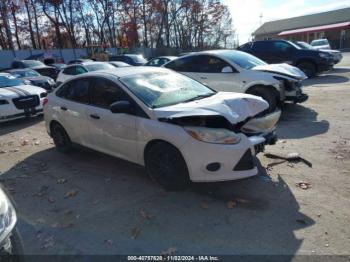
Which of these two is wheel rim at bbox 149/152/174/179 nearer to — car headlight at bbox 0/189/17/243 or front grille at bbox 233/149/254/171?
front grille at bbox 233/149/254/171

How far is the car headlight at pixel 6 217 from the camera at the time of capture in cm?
224

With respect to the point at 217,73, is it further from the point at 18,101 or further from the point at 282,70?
the point at 18,101

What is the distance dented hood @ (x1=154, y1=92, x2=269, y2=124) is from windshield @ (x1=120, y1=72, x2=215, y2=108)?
215mm

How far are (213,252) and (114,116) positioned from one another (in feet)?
7.96

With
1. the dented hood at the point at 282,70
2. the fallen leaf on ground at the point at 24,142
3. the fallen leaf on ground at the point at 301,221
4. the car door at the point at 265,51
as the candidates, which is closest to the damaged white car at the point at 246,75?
the dented hood at the point at 282,70

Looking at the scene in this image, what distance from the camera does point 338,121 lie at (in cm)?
722

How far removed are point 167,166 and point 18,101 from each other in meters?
6.65

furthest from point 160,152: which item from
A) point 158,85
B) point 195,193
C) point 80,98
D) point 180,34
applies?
point 180,34

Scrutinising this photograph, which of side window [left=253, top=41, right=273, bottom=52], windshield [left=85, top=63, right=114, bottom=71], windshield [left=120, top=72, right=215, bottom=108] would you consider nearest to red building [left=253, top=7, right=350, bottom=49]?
side window [left=253, top=41, right=273, bottom=52]

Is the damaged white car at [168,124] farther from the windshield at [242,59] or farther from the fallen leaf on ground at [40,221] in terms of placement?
the windshield at [242,59]

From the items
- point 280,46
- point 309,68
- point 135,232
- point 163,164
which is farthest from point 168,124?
point 309,68

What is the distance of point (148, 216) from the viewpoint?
3.78 meters

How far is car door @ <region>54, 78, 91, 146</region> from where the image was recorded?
17.7ft

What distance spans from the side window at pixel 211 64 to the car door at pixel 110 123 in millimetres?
4096
